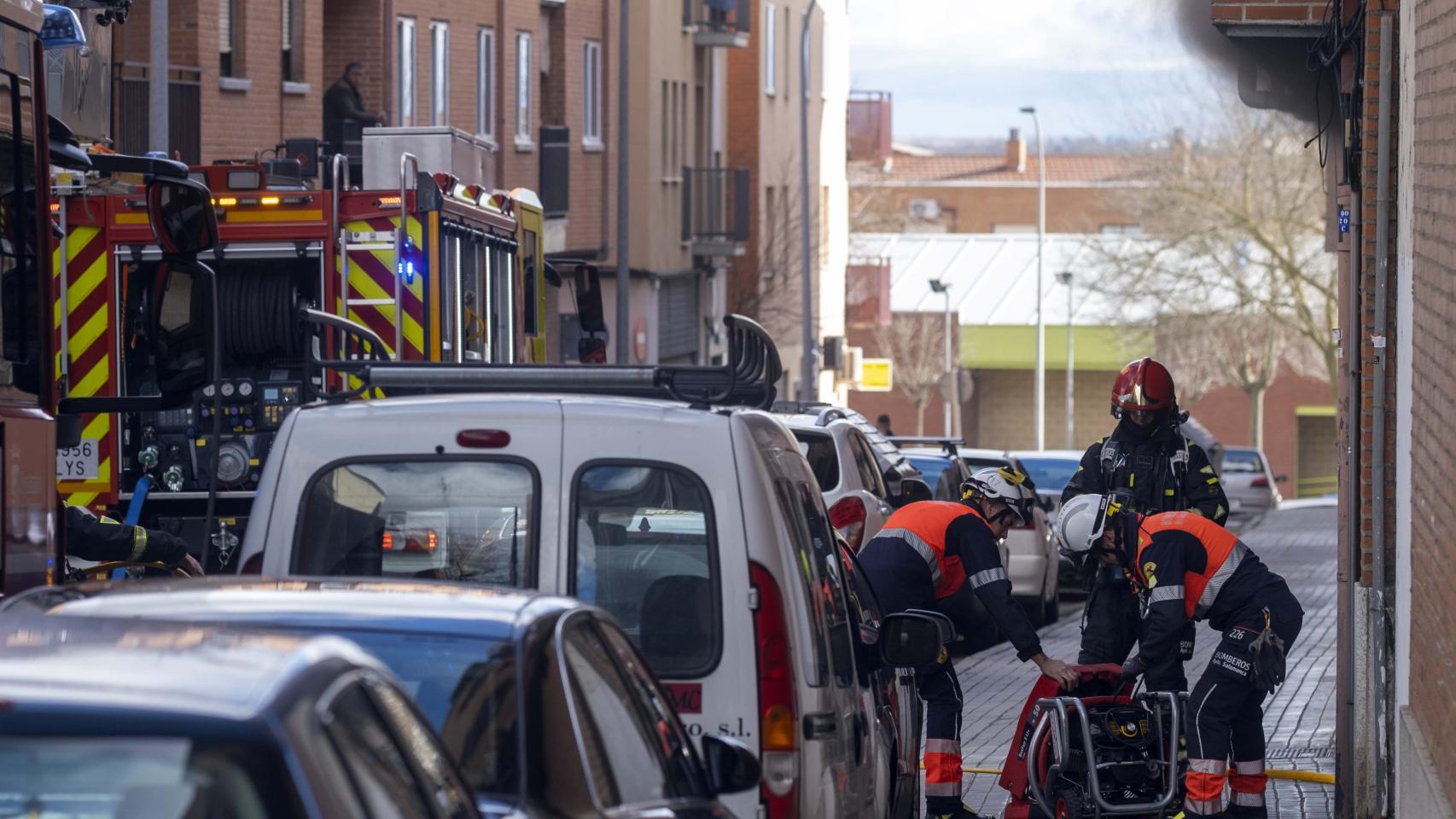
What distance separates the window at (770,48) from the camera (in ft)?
160

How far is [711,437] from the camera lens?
227 inches

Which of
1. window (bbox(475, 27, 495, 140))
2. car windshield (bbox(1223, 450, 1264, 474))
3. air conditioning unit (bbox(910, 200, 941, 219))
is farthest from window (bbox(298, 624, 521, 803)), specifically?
air conditioning unit (bbox(910, 200, 941, 219))

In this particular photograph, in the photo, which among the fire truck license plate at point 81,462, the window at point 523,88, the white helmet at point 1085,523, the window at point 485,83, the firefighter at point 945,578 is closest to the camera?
the white helmet at point 1085,523

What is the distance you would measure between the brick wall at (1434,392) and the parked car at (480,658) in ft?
9.71

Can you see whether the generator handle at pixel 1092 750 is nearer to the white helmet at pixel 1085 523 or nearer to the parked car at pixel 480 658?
the white helmet at pixel 1085 523

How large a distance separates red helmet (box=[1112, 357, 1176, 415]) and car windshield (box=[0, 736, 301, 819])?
7805 mm

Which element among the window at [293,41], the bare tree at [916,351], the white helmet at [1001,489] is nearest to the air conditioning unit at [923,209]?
the bare tree at [916,351]

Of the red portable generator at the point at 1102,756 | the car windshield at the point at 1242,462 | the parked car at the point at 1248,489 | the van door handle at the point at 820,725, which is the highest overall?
the van door handle at the point at 820,725

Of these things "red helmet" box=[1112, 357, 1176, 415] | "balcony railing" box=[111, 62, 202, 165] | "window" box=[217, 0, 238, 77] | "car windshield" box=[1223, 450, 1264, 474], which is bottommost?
"car windshield" box=[1223, 450, 1264, 474]

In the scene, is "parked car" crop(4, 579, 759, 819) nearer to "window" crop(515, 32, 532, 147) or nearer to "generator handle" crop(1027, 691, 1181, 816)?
"generator handle" crop(1027, 691, 1181, 816)

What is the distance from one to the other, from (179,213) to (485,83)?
81.4 ft

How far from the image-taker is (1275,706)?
14.2 meters

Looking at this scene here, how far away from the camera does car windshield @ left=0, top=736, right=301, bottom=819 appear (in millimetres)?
2965

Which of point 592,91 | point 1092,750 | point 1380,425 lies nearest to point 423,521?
point 1092,750
